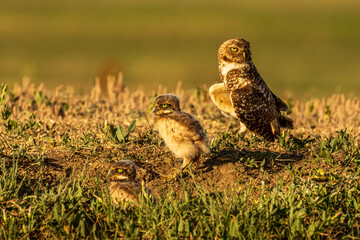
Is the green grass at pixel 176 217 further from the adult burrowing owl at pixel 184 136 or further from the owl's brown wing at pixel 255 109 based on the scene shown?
the owl's brown wing at pixel 255 109

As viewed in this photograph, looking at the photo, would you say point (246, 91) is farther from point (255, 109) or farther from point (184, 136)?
point (184, 136)

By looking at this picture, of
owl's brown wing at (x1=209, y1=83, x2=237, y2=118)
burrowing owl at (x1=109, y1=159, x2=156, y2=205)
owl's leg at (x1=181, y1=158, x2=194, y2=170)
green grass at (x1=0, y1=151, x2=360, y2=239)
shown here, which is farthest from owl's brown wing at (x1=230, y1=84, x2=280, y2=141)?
burrowing owl at (x1=109, y1=159, x2=156, y2=205)

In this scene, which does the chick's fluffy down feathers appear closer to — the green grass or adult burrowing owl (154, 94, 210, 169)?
adult burrowing owl (154, 94, 210, 169)

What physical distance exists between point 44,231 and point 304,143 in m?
3.57

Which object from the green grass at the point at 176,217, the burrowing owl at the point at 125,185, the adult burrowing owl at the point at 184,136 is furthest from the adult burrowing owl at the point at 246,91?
the burrowing owl at the point at 125,185

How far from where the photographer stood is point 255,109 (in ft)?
26.3

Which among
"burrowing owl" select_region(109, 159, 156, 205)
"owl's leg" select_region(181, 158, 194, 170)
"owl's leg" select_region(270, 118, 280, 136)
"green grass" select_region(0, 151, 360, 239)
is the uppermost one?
"owl's leg" select_region(270, 118, 280, 136)

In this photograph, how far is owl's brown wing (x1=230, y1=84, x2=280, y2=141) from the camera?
797 cm

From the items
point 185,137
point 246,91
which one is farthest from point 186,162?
point 246,91

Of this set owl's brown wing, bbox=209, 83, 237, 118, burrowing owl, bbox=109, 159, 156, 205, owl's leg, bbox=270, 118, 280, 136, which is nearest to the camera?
burrowing owl, bbox=109, 159, 156, 205

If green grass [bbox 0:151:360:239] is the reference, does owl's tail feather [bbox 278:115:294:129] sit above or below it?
above

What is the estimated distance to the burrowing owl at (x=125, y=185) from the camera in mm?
5754

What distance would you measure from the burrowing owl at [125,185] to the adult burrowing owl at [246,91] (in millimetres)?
2512

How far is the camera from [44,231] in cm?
552
